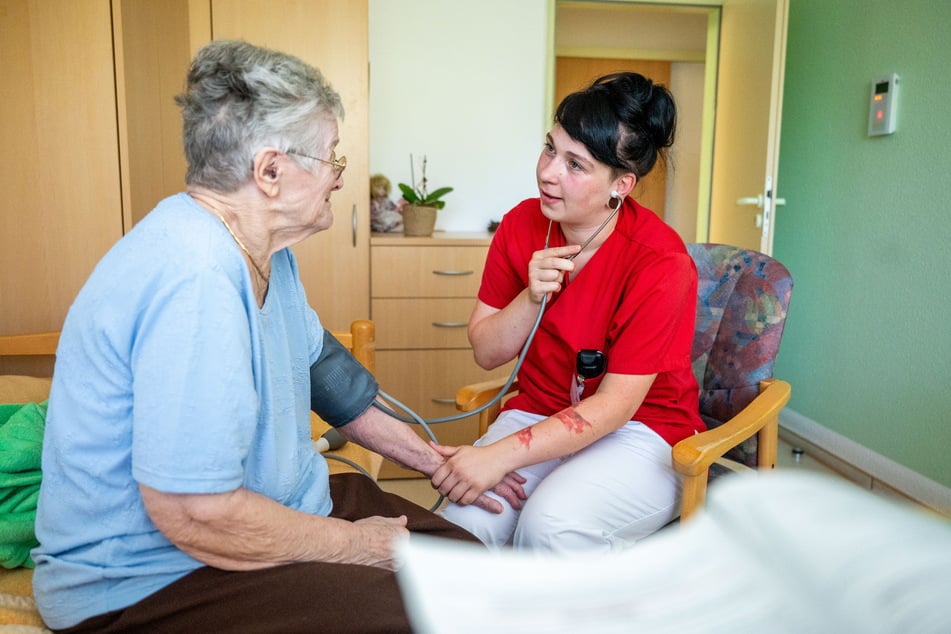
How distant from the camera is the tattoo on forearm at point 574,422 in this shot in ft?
4.52

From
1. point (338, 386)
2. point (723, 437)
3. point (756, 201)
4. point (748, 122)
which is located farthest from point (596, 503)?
point (748, 122)

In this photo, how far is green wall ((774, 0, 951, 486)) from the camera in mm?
2516

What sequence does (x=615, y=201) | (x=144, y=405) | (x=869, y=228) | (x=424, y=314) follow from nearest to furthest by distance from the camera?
(x=144, y=405), (x=615, y=201), (x=869, y=228), (x=424, y=314)

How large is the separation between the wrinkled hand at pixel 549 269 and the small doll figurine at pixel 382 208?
5.85 feet

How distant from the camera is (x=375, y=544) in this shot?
1100mm

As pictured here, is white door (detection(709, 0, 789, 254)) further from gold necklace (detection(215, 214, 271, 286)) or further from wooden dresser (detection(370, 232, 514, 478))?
gold necklace (detection(215, 214, 271, 286))

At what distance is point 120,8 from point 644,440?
6.80 feet

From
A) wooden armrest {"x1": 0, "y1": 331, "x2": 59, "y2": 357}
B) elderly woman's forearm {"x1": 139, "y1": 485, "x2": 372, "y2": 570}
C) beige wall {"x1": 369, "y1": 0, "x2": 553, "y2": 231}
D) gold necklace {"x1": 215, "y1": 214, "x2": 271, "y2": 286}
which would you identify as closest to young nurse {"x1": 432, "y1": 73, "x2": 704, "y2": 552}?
elderly woman's forearm {"x1": 139, "y1": 485, "x2": 372, "y2": 570}

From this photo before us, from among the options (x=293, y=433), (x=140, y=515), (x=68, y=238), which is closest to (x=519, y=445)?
(x=293, y=433)

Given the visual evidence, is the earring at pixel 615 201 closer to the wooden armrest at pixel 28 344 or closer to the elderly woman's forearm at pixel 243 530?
the elderly woman's forearm at pixel 243 530

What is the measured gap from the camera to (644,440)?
146cm

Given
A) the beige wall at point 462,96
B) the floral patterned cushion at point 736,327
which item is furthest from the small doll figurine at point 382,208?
the floral patterned cushion at point 736,327

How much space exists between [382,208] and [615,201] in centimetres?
180

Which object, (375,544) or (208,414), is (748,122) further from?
(208,414)
